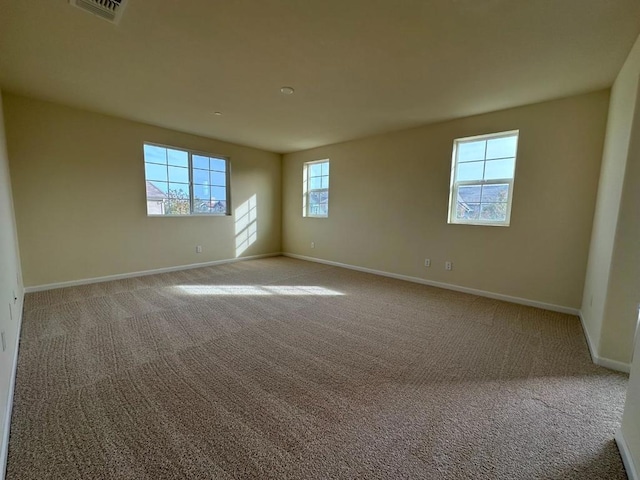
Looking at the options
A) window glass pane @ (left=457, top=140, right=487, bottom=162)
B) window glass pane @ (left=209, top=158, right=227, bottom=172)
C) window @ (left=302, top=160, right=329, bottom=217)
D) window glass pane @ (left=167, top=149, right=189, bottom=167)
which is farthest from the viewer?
window @ (left=302, top=160, right=329, bottom=217)

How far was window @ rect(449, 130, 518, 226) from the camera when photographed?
3479 mm

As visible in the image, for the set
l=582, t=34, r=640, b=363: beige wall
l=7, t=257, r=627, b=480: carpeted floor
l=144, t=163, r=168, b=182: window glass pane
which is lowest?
l=7, t=257, r=627, b=480: carpeted floor

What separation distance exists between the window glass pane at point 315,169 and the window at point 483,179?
2.79 m

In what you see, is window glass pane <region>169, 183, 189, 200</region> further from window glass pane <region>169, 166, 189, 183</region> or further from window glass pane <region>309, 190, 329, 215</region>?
window glass pane <region>309, 190, 329, 215</region>

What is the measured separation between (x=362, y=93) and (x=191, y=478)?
3.39 m

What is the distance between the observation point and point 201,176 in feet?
16.8

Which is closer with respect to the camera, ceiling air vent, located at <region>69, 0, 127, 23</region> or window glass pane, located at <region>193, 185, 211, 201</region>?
ceiling air vent, located at <region>69, 0, 127, 23</region>

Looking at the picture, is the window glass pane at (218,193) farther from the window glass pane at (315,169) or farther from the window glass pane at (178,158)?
the window glass pane at (315,169)

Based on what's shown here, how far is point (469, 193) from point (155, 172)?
197 inches

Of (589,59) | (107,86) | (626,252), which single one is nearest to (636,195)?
(626,252)

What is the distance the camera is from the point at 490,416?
5.08 ft

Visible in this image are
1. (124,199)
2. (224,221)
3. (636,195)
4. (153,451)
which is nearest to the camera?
(153,451)

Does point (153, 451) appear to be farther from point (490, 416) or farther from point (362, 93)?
point (362, 93)

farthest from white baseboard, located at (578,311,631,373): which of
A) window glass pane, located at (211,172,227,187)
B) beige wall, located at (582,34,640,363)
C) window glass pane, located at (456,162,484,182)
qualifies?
window glass pane, located at (211,172,227,187)
